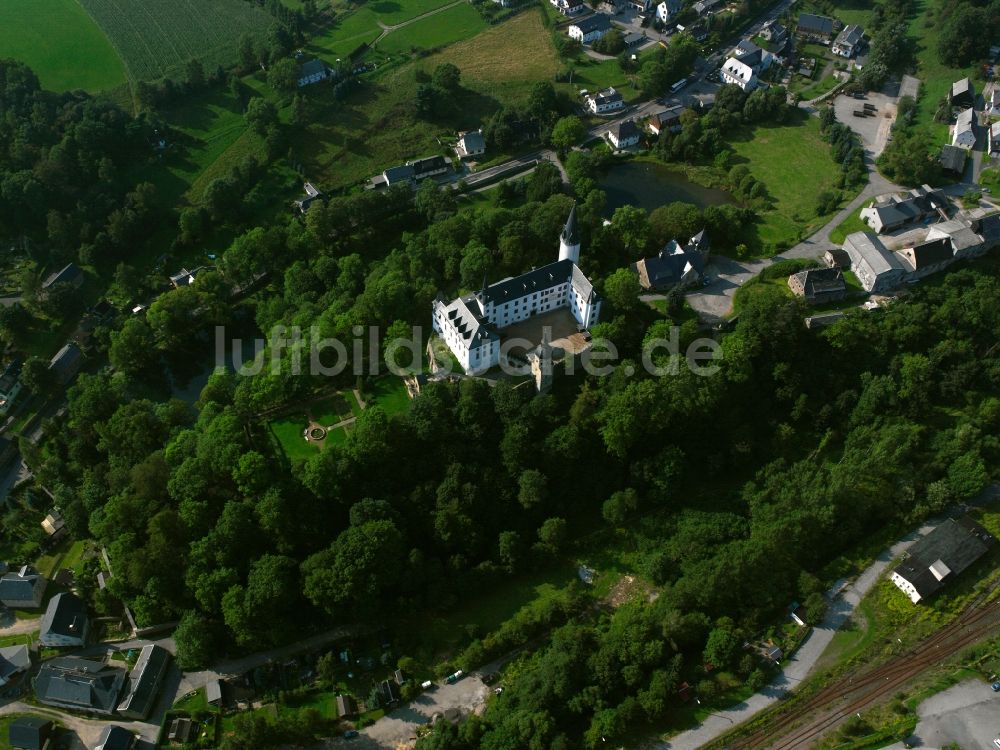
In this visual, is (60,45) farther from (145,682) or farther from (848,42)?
(848,42)

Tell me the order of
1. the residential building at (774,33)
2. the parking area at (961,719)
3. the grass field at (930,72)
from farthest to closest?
the residential building at (774,33) → the grass field at (930,72) → the parking area at (961,719)

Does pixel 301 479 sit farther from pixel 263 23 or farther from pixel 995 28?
pixel 995 28

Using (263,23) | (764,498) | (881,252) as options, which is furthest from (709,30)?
(764,498)

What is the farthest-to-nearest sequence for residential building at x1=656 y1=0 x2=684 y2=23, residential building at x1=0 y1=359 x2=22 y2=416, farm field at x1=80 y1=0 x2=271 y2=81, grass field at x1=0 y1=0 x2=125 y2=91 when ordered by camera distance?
residential building at x1=656 y1=0 x2=684 y2=23 → farm field at x1=80 y1=0 x2=271 y2=81 → grass field at x1=0 y1=0 x2=125 y2=91 → residential building at x1=0 y1=359 x2=22 y2=416

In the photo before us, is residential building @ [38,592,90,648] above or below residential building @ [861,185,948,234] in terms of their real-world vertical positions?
below

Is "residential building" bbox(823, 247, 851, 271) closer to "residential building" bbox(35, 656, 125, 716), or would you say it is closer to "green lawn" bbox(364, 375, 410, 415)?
"green lawn" bbox(364, 375, 410, 415)

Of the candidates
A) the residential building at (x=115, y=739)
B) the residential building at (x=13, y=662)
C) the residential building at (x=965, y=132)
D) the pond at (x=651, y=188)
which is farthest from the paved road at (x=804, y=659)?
the residential building at (x=965, y=132)

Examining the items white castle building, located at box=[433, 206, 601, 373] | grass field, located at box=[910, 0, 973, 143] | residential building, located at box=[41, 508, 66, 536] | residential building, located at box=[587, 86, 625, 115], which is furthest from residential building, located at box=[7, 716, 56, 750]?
grass field, located at box=[910, 0, 973, 143]

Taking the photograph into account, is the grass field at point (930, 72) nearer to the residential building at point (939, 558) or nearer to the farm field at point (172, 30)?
the residential building at point (939, 558)
